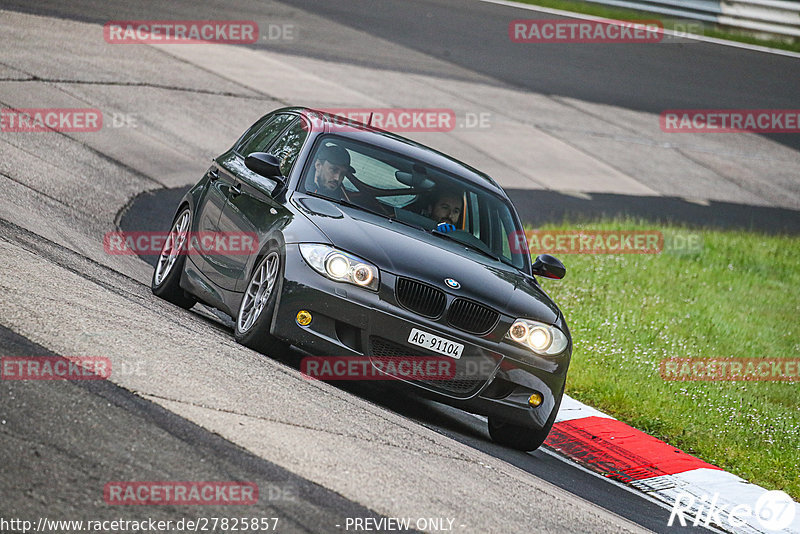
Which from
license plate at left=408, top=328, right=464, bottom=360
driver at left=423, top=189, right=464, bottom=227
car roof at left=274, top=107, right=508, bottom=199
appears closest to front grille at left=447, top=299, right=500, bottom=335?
license plate at left=408, top=328, right=464, bottom=360

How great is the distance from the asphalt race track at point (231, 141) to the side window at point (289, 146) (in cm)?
134

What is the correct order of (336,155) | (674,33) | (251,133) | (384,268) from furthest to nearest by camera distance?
(674,33) < (251,133) < (336,155) < (384,268)

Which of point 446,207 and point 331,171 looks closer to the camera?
point 331,171

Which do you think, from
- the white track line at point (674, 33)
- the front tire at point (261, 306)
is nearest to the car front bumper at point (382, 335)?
the front tire at point (261, 306)

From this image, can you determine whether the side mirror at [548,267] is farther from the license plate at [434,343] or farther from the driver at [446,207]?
the license plate at [434,343]

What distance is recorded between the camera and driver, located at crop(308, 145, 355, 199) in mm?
8422

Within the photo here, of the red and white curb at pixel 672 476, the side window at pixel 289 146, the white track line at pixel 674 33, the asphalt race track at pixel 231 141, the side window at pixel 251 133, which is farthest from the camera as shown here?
the white track line at pixel 674 33

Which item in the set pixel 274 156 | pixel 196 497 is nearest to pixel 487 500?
pixel 196 497

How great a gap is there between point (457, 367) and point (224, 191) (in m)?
2.81

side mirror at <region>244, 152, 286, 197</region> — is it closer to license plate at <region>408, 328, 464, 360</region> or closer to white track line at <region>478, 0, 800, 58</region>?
license plate at <region>408, 328, 464, 360</region>

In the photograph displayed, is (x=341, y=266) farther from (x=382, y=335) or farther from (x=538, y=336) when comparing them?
(x=538, y=336)

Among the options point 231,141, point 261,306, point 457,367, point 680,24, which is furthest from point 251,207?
point 680,24

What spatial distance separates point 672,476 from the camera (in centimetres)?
855

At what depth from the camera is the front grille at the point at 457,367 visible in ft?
24.0
